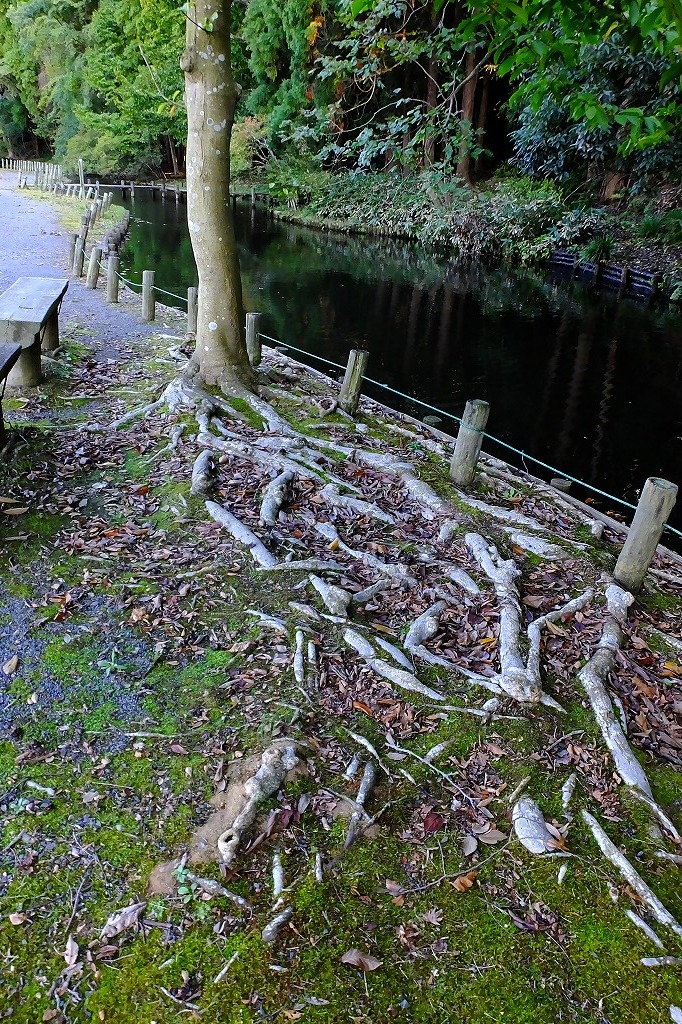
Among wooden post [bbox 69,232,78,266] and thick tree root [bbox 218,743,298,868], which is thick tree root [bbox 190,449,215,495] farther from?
wooden post [bbox 69,232,78,266]

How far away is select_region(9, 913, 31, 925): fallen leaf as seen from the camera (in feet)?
8.82

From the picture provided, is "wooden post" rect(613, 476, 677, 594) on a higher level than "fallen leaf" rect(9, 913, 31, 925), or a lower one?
higher

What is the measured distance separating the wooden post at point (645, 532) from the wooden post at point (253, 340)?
17.7 ft

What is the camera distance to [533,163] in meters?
25.8

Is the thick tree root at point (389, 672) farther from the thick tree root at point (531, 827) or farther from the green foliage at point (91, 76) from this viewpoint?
the green foliage at point (91, 76)

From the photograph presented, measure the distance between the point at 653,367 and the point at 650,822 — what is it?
42.7ft

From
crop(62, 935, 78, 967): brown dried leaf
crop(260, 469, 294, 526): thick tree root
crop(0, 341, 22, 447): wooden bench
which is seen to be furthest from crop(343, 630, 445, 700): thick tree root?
crop(0, 341, 22, 447): wooden bench

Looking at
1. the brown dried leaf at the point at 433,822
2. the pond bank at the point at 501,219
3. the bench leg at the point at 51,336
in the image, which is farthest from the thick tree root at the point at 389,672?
the pond bank at the point at 501,219

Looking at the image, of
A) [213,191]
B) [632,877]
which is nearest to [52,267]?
[213,191]

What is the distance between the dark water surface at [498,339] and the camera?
10852 mm

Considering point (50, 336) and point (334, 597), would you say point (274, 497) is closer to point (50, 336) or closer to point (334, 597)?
point (334, 597)

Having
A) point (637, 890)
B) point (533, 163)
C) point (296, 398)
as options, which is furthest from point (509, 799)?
point (533, 163)

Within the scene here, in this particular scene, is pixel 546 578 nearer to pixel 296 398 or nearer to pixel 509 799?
pixel 509 799

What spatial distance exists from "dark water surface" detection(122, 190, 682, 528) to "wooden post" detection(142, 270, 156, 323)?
3317 mm
